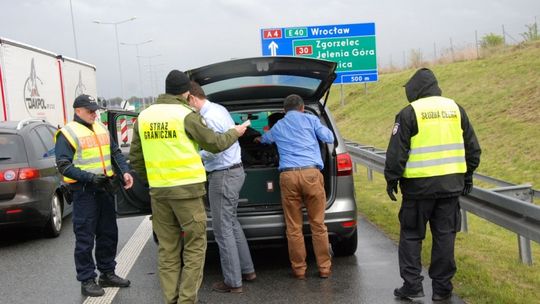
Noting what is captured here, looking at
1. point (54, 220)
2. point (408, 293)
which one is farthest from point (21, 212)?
point (408, 293)

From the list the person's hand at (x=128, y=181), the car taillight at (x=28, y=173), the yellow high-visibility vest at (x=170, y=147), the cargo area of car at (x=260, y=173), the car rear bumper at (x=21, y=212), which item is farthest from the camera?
the car taillight at (x=28, y=173)

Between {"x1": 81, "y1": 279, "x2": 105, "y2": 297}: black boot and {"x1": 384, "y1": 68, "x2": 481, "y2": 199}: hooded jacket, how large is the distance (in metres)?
2.75

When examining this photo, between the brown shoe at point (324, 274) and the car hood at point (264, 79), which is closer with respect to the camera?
the car hood at point (264, 79)

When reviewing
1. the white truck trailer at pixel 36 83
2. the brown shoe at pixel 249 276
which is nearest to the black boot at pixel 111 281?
the brown shoe at pixel 249 276

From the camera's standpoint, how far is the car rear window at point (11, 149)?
7047 mm

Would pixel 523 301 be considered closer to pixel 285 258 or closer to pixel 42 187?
pixel 285 258

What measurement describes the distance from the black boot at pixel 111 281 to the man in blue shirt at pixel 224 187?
886 millimetres

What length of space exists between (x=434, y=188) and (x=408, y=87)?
0.86 meters

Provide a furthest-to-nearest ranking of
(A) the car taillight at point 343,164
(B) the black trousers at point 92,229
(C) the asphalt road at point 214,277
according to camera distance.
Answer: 1. (A) the car taillight at point 343,164
2. (B) the black trousers at point 92,229
3. (C) the asphalt road at point 214,277

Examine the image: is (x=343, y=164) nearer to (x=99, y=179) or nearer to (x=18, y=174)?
(x=99, y=179)

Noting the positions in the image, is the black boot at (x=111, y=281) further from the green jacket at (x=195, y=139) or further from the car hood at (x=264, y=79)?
the car hood at (x=264, y=79)

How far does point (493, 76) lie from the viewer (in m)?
20.2

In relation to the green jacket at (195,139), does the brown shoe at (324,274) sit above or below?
below

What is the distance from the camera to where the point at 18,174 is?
6.99 meters
